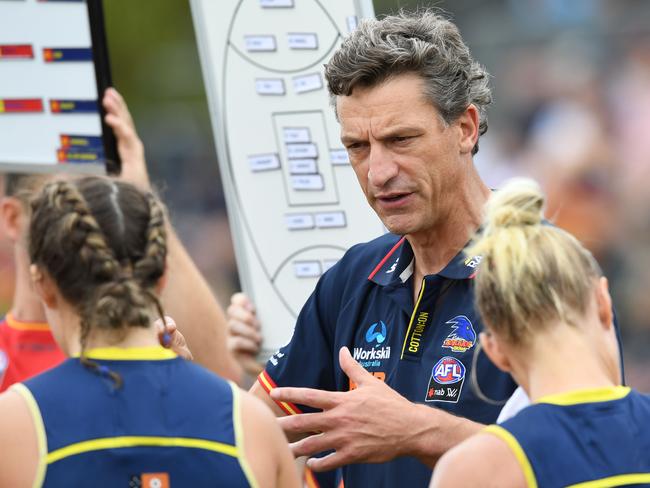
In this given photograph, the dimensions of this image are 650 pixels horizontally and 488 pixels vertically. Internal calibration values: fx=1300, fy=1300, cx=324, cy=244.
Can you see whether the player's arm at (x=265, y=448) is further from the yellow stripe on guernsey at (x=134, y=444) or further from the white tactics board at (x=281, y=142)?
the white tactics board at (x=281, y=142)

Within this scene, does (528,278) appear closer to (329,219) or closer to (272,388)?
(272,388)

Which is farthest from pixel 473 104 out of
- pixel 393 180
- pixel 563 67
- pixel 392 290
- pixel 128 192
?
pixel 563 67

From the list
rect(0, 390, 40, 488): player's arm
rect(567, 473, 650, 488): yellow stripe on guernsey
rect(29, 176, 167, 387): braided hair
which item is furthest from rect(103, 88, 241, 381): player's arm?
rect(567, 473, 650, 488): yellow stripe on guernsey

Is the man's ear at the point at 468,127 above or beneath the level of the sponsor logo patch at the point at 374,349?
above

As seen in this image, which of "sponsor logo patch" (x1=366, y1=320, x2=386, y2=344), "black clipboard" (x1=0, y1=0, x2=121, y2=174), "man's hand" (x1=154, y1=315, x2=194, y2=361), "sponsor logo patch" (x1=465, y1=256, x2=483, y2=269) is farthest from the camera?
"black clipboard" (x1=0, y1=0, x2=121, y2=174)

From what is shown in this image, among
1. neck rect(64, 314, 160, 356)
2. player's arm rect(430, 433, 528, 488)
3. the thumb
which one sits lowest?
player's arm rect(430, 433, 528, 488)

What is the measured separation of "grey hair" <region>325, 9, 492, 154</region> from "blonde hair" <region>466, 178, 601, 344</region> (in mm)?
897

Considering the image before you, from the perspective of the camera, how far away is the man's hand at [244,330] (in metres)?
4.66

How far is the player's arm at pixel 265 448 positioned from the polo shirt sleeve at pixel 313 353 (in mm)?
951

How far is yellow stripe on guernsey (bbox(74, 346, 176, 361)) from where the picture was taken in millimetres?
2463

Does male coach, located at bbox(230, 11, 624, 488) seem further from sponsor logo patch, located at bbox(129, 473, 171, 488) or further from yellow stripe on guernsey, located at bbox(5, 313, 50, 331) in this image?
yellow stripe on guernsey, located at bbox(5, 313, 50, 331)

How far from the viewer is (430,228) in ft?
11.0

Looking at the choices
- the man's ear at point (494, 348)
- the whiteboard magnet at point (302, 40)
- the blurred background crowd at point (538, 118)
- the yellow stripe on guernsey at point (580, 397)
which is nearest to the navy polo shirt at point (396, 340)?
the man's ear at point (494, 348)

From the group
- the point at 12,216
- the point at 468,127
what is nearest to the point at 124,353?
the point at 468,127
